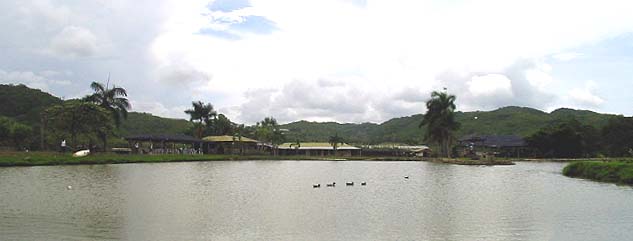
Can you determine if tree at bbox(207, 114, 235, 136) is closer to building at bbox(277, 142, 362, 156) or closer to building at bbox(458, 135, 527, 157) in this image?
building at bbox(277, 142, 362, 156)

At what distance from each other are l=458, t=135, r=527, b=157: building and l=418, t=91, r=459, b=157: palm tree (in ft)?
32.3

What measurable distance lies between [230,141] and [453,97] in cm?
3531

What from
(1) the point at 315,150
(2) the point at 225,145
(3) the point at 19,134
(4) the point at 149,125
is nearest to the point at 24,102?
(3) the point at 19,134

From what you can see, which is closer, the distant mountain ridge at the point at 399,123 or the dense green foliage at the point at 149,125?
the distant mountain ridge at the point at 399,123

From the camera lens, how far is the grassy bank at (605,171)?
3588 cm

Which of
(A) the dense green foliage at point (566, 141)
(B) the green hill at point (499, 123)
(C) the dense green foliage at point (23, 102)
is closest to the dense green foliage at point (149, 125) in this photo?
(C) the dense green foliage at point (23, 102)

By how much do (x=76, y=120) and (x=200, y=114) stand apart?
36062mm

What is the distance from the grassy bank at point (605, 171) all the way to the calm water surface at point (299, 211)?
377 centimetres

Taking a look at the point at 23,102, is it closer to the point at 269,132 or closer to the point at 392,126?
the point at 269,132

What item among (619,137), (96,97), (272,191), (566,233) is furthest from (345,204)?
(619,137)

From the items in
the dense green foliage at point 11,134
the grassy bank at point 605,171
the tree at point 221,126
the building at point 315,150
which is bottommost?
the grassy bank at point 605,171

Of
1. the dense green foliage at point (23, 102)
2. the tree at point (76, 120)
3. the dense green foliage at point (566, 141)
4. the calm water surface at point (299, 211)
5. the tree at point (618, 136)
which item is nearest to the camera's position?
the calm water surface at point (299, 211)

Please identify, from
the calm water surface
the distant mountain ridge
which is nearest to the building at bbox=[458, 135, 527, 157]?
the distant mountain ridge

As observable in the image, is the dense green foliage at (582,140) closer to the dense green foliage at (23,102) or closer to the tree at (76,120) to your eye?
the tree at (76,120)
